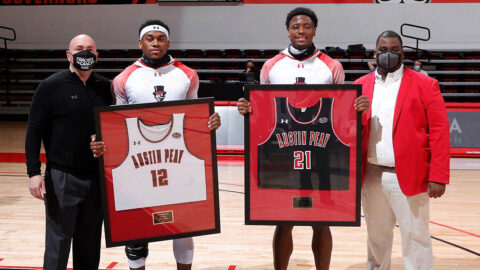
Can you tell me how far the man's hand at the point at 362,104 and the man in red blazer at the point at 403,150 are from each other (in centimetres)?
13

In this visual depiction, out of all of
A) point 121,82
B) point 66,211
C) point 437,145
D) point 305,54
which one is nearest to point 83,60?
point 121,82

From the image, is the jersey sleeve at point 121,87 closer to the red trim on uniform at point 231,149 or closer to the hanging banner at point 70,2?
the red trim on uniform at point 231,149

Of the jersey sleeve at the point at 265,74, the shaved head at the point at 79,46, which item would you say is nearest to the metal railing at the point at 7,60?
the shaved head at the point at 79,46

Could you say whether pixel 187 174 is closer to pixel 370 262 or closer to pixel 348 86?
pixel 348 86

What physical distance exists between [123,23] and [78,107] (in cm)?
1339

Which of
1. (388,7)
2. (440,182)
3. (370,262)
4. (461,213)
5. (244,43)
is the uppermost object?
(388,7)

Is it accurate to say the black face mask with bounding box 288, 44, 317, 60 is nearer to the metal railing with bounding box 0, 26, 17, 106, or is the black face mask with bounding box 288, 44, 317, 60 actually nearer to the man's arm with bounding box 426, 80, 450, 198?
the man's arm with bounding box 426, 80, 450, 198

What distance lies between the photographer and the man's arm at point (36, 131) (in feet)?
9.39

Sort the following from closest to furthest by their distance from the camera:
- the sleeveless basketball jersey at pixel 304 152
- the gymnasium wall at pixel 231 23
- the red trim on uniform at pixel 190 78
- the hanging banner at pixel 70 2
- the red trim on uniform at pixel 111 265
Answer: the sleeveless basketball jersey at pixel 304 152 → the red trim on uniform at pixel 190 78 → the red trim on uniform at pixel 111 265 → the gymnasium wall at pixel 231 23 → the hanging banner at pixel 70 2

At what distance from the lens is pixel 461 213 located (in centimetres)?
559

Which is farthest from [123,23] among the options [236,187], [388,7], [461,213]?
[461,213]

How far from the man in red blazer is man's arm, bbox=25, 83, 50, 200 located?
6.51 ft

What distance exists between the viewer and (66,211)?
293cm

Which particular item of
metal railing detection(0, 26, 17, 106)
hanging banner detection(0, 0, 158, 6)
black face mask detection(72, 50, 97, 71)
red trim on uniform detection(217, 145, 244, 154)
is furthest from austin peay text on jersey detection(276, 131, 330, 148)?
metal railing detection(0, 26, 17, 106)
